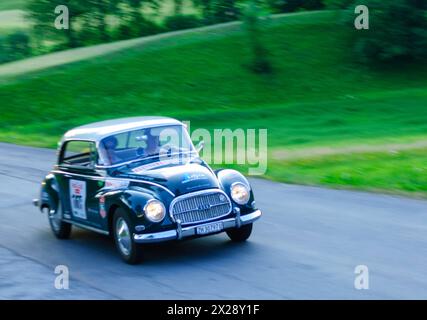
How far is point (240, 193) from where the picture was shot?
10.6 m

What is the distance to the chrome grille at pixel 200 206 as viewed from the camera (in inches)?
391

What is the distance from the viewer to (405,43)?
42688 mm

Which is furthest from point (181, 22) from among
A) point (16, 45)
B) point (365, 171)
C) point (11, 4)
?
point (11, 4)

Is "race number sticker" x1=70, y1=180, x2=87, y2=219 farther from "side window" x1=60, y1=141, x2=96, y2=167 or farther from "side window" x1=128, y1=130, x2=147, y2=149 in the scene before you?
"side window" x1=128, y1=130, x2=147, y2=149

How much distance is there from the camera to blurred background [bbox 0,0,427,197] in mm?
24266

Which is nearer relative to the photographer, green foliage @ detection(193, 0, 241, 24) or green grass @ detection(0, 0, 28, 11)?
green foliage @ detection(193, 0, 241, 24)

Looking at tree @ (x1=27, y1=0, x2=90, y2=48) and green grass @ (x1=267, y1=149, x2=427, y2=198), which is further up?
green grass @ (x1=267, y1=149, x2=427, y2=198)

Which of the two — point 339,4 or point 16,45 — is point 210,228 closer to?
point 339,4

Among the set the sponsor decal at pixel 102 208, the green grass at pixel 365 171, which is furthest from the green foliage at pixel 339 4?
the sponsor decal at pixel 102 208

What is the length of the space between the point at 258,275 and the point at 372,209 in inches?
169

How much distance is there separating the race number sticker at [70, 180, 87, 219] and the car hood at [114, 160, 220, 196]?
0.89 meters

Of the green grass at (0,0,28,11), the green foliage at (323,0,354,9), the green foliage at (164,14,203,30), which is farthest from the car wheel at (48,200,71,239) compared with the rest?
the green grass at (0,0,28,11)

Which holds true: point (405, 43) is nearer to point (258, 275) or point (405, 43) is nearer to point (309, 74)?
point (309, 74)

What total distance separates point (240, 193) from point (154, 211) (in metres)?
1.35
